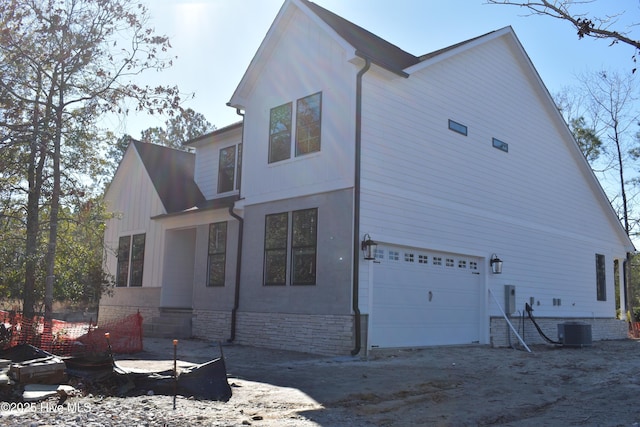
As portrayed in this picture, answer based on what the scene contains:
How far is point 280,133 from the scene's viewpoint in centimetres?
1418

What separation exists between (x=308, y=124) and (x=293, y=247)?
2936mm

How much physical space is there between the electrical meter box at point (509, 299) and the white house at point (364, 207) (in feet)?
0.21

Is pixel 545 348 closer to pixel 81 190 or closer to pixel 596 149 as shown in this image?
pixel 81 190

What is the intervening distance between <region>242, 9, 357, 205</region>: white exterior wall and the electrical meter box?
6293 millimetres

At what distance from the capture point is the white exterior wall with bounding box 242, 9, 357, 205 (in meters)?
12.4

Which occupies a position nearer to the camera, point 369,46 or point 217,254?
point 369,46

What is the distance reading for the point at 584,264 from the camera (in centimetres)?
1942

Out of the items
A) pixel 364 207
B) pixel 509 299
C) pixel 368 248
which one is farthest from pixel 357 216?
pixel 509 299

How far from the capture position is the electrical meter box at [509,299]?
1530cm

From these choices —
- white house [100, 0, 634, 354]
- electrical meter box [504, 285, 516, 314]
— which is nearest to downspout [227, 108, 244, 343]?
white house [100, 0, 634, 354]

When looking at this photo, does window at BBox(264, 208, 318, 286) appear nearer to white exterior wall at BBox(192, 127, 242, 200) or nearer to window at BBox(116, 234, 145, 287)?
white exterior wall at BBox(192, 127, 242, 200)

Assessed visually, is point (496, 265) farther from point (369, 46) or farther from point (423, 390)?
point (423, 390)

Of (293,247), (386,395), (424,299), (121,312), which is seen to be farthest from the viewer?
(121,312)

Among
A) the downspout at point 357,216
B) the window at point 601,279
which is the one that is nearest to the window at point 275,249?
the downspout at point 357,216
